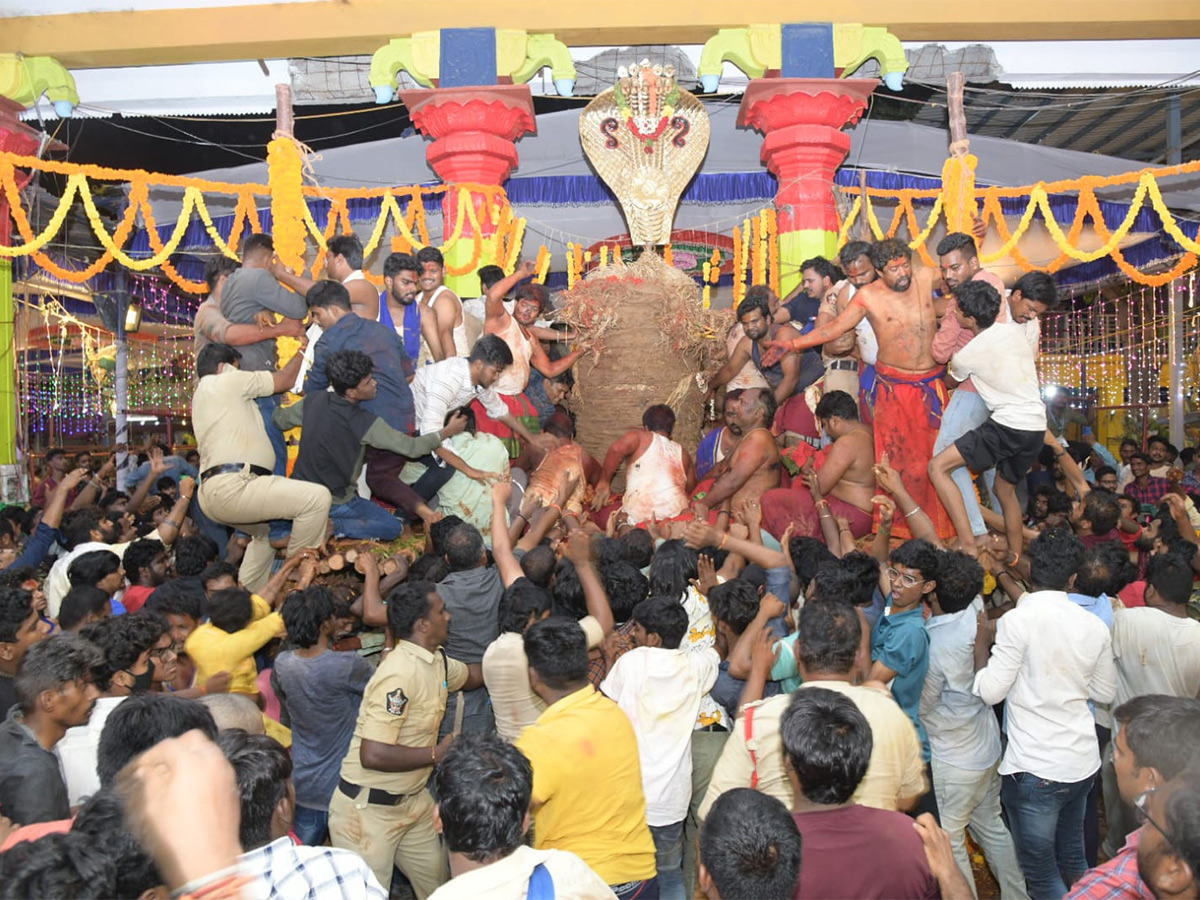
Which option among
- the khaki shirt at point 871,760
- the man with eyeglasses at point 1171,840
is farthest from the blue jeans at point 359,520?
the man with eyeglasses at point 1171,840

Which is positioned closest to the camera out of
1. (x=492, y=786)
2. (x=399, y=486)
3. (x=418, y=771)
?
(x=492, y=786)

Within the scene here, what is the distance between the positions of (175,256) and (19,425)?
2625 mm

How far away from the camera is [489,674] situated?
10.4 feet

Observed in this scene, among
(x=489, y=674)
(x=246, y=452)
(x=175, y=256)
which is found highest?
(x=175, y=256)

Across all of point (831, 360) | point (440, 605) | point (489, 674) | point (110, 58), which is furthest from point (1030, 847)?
point (110, 58)

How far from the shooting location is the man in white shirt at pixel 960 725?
337 centimetres

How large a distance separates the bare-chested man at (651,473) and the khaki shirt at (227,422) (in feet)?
6.40

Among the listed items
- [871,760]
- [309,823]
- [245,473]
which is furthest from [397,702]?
[245,473]

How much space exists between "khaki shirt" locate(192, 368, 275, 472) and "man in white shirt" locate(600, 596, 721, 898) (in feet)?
8.48

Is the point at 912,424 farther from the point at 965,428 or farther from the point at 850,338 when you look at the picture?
the point at 850,338

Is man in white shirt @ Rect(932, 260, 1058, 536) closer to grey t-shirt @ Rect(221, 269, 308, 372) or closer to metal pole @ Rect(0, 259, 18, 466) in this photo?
grey t-shirt @ Rect(221, 269, 308, 372)

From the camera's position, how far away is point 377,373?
211 inches

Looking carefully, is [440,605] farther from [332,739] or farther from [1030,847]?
[1030,847]

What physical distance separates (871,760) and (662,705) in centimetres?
60
